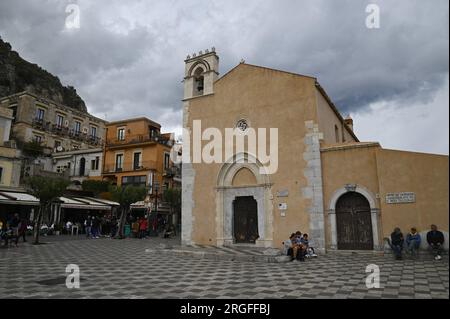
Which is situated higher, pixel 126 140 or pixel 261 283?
pixel 126 140

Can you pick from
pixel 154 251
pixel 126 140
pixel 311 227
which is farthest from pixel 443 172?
pixel 126 140

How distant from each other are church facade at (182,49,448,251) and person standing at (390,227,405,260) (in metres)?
0.66

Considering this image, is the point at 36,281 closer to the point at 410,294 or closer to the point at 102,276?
the point at 102,276

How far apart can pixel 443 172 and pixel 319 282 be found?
7.39 meters

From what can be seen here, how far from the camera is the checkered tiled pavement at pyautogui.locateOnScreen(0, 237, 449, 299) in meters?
7.18

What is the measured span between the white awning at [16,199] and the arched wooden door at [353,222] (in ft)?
77.3

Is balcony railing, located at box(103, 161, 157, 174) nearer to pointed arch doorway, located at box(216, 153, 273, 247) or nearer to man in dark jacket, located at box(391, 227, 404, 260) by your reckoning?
pointed arch doorway, located at box(216, 153, 273, 247)

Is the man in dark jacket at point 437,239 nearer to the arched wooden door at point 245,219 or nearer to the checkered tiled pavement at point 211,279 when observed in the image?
the checkered tiled pavement at point 211,279

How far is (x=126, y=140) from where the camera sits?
1617 inches

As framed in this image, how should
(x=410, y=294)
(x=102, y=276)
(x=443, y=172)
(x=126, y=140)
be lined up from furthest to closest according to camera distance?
(x=126, y=140) < (x=102, y=276) < (x=410, y=294) < (x=443, y=172)

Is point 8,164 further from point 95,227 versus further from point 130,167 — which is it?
point 130,167

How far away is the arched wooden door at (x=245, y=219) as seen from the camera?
17.7m

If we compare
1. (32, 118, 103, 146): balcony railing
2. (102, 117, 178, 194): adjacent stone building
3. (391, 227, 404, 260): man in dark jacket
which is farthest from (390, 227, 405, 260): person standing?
(32, 118, 103, 146): balcony railing

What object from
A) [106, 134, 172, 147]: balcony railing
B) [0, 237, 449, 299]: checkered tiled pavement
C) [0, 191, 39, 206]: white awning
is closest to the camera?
[0, 237, 449, 299]: checkered tiled pavement
